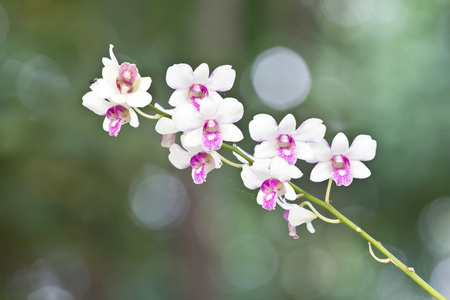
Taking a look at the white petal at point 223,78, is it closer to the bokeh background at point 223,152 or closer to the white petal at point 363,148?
the white petal at point 363,148

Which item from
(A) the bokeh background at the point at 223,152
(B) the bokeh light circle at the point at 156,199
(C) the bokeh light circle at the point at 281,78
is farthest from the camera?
(B) the bokeh light circle at the point at 156,199

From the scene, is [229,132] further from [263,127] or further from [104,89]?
[104,89]

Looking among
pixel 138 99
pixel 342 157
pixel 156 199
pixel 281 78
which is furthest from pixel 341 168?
pixel 156 199

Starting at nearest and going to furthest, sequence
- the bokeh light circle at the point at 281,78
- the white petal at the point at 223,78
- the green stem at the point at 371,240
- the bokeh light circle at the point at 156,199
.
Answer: the green stem at the point at 371,240, the white petal at the point at 223,78, the bokeh light circle at the point at 281,78, the bokeh light circle at the point at 156,199

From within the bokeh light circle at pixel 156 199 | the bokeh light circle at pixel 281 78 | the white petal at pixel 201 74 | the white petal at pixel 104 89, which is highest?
the white petal at pixel 201 74

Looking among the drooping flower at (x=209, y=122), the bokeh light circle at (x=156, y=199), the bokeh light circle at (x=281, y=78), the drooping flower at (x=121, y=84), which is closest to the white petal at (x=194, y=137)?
the drooping flower at (x=209, y=122)

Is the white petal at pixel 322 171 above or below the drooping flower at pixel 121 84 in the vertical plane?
below

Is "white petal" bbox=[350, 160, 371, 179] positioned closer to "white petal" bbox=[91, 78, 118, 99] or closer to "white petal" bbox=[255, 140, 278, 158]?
"white petal" bbox=[255, 140, 278, 158]

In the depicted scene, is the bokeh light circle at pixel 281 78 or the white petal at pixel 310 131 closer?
the white petal at pixel 310 131
